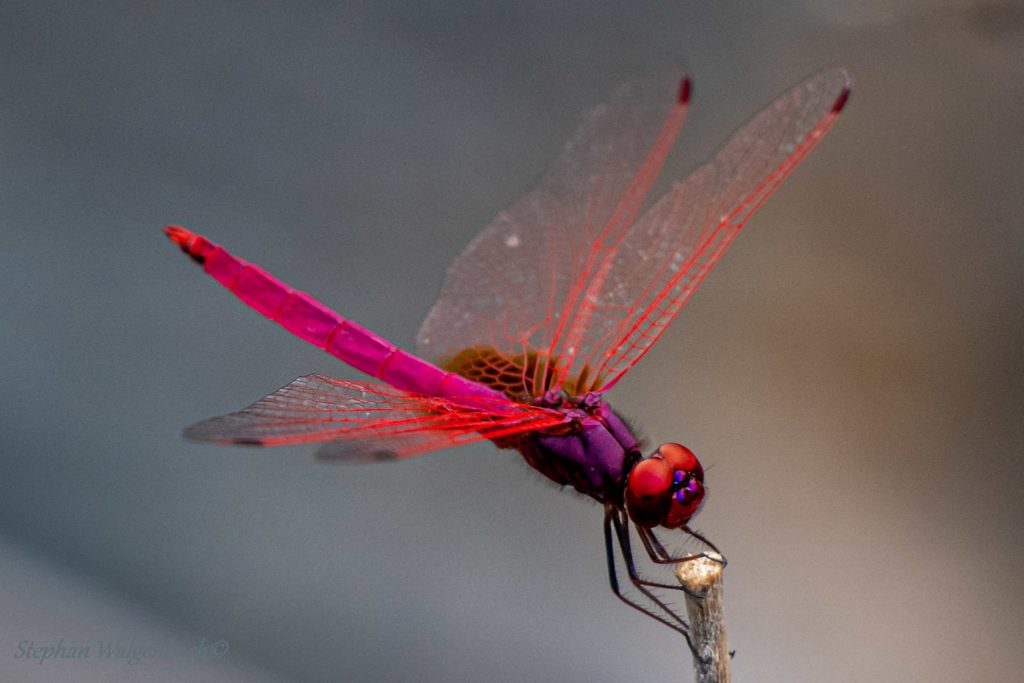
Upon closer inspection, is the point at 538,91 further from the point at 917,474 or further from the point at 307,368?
the point at 917,474

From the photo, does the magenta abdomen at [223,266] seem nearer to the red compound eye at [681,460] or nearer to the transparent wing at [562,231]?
the transparent wing at [562,231]

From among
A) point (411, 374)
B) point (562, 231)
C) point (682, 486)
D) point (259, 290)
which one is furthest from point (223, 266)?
point (682, 486)

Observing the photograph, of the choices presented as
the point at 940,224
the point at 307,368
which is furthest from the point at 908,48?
the point at 307,368

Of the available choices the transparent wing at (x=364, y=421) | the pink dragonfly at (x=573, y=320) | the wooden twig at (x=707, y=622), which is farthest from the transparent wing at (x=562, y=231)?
the wooden twig at (x=707, y=622)

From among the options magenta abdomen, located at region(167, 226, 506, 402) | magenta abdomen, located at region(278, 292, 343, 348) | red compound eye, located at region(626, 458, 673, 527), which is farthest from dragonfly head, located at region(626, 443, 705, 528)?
magenta abdomen, located at region(278, 292, 343, 348)

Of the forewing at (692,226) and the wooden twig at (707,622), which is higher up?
the forewing at (692,226)

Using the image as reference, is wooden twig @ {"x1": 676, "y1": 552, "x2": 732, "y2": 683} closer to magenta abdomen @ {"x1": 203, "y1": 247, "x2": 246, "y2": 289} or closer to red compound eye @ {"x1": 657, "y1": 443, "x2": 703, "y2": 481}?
red compound eye @ {"x1": 657, "y1": 443, "x2": 703, "y2": 481}
